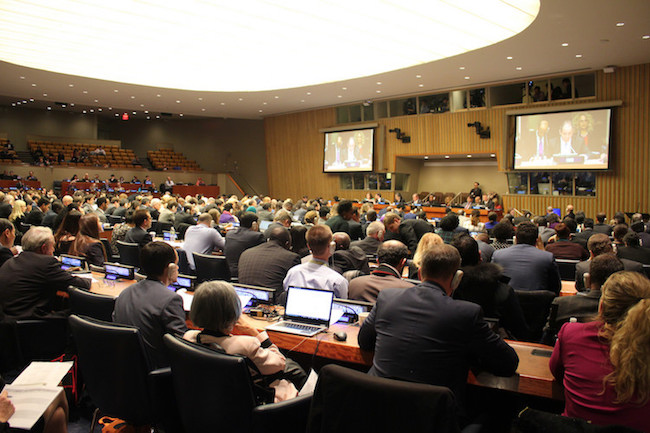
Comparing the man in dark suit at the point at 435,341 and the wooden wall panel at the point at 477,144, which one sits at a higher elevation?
the wooden wall panel at the point at 477,144

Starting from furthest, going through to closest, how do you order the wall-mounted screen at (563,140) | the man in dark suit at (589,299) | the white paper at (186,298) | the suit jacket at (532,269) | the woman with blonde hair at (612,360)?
the wall-mounted screen at (563,140) → the suit jacket at (532,269) → the white paper at (186,298) → the man in dark suit at (589,299) → the woman with blonde hair at (612,360)

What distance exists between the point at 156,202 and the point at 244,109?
35.9 ft

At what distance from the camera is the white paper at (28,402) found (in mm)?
2191

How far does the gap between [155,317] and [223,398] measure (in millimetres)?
909

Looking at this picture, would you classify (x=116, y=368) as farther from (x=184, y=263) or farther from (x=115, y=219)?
(x=115, y=219)

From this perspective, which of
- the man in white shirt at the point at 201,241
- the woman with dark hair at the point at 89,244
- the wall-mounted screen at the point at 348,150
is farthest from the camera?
the wall-mounted screen at the point at 348,150

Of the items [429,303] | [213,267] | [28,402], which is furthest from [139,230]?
[429,303]

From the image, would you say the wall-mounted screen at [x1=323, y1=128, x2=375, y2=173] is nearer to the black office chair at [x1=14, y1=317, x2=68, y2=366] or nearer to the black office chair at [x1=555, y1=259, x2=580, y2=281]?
the black office chair at [x1=555, y1=259, x2=580, y2=281]

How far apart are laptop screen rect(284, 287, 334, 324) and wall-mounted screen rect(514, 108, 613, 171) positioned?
12.5m

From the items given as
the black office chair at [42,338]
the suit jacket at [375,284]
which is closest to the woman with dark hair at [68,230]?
the black office chair at [42,338]

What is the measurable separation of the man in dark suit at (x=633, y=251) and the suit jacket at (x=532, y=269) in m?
1.67

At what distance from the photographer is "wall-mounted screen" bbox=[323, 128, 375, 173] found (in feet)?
61.8

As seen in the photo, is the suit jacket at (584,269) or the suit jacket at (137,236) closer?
the suit jacket at (584,269)

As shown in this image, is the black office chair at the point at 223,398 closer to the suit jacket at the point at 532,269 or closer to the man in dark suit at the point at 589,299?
the man in dark suit at the point at 589,299
